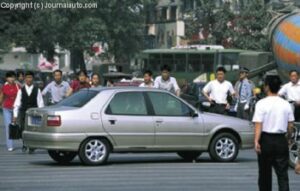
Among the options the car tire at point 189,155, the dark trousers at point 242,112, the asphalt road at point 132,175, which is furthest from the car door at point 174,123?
the dark trousers at point 242,112

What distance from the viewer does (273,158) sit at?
34.5ft

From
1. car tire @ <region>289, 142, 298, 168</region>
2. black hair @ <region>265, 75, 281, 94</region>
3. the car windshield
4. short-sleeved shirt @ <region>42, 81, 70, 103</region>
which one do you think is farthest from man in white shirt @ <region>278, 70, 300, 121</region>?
short-sleeved shirt @ <region>42, 81, 70, 103</region>

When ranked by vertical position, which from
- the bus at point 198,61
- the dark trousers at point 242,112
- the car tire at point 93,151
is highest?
the bus at point 198,61

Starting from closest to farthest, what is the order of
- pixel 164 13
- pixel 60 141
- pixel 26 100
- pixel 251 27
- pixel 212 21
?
pixel 60 141 < pixel 26 100 < pixel 251 27 < pixel 212 21 < pixel 164 13

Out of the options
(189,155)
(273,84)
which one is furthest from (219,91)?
(273,84)

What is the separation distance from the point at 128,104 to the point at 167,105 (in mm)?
793

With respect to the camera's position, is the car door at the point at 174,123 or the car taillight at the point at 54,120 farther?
the car door at the point at 174,123

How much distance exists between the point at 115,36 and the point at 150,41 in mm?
27229

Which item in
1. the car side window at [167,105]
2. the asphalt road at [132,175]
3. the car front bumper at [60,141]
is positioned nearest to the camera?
the asphalt road at [132,175]

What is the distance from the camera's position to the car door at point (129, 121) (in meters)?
16.5

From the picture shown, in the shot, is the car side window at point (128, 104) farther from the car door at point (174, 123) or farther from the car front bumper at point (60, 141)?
the car front bumper at point (60, 141)

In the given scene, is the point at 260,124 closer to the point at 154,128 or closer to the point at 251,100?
the point at 154,128

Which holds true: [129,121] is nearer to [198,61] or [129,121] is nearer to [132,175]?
[132,175]

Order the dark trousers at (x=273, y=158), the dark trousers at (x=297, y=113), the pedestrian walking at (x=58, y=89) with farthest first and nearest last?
the pedestrian walking at (x=58, y=89) → the dark trousers at (x=297, y=113) → the dark trousers at (x=273, y=158)
